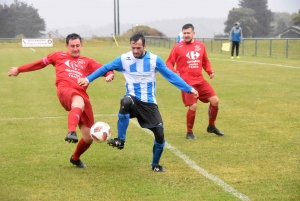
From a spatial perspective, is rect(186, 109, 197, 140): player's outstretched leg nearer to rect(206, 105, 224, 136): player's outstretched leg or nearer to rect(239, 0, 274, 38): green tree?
rect(206, 105, 224, 136): player's outstretched leg

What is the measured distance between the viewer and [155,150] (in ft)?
24.0

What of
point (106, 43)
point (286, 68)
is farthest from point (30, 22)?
point (286, 68)

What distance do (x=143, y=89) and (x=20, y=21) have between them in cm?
7294

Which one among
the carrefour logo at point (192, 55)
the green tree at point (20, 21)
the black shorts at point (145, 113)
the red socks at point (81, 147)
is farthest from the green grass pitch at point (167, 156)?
the green tree at point (20, 21)

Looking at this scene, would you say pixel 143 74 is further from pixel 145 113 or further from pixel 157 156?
pixel 157 156

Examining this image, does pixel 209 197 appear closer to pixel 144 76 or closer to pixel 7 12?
pixel 144 76

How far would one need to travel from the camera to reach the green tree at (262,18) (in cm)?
6969

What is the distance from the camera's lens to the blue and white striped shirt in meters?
7.25

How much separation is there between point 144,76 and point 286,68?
54.1 ft

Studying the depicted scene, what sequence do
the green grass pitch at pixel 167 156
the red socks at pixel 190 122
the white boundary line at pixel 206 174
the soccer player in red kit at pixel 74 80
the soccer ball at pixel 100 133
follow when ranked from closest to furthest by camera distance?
the white boundary line at pixel 206 174 → the green grass pitch at pixel 167 156 → the soccer ball at pixel 100 133 → the soccer player in red kit at pixel 74 80 → the red socks at pixel 190 122

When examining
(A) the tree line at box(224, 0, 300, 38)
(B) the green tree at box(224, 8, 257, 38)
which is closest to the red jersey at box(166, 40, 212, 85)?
(B) the green tree at box(224, 8, 257, 38)

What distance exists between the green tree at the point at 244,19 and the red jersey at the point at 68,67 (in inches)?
2321

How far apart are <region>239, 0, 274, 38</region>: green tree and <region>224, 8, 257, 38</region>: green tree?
3.64 ft

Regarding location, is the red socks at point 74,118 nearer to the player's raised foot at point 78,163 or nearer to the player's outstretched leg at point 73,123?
the player's outstretched leg at point 73,123
